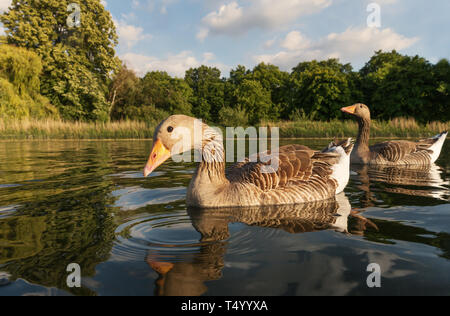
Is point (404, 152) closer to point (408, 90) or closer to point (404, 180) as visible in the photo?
point (404, 180)

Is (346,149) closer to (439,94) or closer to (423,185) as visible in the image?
(423,185)

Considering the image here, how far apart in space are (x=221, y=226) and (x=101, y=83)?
50944mm

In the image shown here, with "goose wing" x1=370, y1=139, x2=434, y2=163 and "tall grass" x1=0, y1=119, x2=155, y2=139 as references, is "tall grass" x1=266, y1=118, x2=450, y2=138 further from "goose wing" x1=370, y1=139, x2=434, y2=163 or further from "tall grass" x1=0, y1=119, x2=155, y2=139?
"goose wing" x1=370, y1=139, x2=434, y2=163

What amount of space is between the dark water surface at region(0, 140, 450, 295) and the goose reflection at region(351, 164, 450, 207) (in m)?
0.12

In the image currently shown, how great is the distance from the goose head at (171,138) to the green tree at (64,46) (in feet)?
144

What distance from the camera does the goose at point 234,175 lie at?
407 cm

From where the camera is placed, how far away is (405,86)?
47.9 metres

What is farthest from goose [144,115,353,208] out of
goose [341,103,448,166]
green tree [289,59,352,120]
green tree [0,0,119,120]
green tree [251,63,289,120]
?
green tree [251,63,289,120]

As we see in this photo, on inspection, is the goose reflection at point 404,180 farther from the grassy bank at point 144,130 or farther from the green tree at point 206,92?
the green tree at point 206,92
